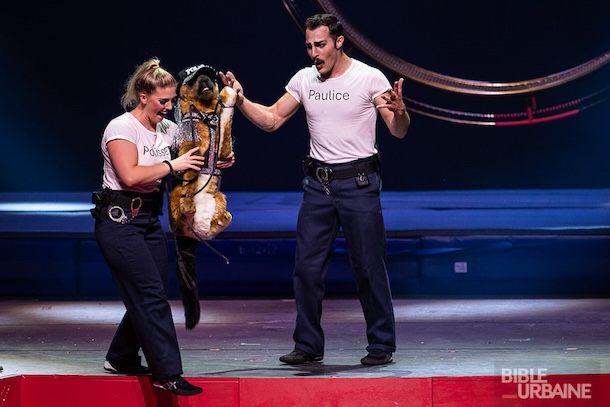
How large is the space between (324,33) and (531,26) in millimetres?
4423

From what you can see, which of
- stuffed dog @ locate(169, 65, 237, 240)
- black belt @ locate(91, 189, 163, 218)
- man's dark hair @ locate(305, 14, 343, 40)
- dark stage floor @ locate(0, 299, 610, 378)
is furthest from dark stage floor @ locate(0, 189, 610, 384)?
man's dark hair @ locate(305, 14, 343, 40)

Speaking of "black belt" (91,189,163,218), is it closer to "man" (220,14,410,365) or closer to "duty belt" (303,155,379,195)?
"man" (220,14,410,365)

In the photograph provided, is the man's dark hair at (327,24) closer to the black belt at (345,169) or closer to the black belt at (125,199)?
the black belt at (345,169)

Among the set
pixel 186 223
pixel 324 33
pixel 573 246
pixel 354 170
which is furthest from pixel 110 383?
pixel 573 246

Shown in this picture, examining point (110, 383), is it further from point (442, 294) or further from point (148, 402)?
point (442, 294)

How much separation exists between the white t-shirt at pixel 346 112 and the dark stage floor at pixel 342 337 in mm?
924

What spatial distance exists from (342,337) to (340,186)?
1010mm

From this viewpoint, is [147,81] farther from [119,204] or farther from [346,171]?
[346,171]

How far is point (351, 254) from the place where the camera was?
15.6 feet

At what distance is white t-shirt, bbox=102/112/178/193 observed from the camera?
4117 mm

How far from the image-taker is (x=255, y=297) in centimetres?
684

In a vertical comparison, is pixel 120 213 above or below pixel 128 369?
above

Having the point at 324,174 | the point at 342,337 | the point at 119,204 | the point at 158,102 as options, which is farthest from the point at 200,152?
the point at 342,337

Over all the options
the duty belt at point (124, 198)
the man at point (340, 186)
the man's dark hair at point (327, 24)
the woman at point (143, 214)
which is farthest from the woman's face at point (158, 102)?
the man's dark hair at point (327, 24)
